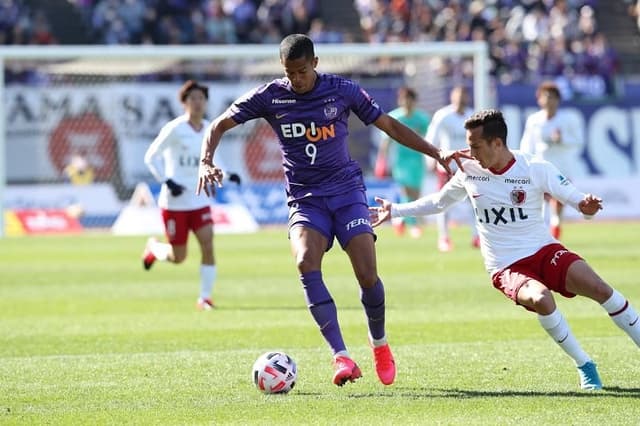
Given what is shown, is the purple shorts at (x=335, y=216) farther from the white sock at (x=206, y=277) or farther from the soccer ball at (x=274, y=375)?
the white sock at (x=206, y=277)

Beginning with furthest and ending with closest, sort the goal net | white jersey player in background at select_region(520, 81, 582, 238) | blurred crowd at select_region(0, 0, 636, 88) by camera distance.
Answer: blurred crowd at select_region(0, 0, 636, 88)
the goal net
white jersey player in background at select_region(520, 81, 582, 238)

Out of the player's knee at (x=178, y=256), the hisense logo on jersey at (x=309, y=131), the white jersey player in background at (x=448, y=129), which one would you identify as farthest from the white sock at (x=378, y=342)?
the white jersey player in background at (x=448, y=129)

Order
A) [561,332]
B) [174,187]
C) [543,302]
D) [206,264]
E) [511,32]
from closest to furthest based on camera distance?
[543,302], [561,332], [174,187], [206,264], [511,32]

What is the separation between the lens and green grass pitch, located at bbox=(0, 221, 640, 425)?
7.68m

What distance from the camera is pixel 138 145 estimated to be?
28.6m

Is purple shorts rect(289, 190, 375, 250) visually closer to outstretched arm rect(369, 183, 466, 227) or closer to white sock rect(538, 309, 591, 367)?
outstretched arm rect(369, 183, 466, 227)

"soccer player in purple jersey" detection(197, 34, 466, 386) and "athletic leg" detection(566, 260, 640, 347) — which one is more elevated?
"soccer player in purple jersey" detection(197, 34, 466, 386)

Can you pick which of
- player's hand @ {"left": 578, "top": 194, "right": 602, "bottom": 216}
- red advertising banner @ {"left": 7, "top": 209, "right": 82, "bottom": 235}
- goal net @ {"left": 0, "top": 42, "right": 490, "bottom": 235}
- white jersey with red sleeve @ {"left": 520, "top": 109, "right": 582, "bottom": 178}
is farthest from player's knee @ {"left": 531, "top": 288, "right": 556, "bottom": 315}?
red advertising banner @ {"left": 7, "top": 209, "right": 82, "bottom": 235}

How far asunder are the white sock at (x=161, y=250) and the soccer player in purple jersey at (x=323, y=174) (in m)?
5.98

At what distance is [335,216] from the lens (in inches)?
340

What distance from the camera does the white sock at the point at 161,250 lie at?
47.8 ft

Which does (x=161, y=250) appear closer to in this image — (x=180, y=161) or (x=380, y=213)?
(x=180, y=161)

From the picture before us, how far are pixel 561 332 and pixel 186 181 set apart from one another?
6.76m

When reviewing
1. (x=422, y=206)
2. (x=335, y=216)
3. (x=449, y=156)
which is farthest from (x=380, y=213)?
(x=449, y=156)
